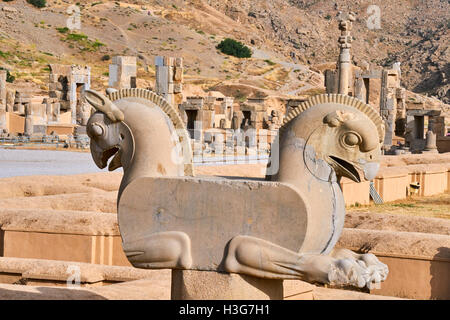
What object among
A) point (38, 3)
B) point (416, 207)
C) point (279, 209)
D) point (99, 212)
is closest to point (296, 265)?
point (279, 209)

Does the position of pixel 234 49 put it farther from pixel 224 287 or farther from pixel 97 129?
pixel 224 287

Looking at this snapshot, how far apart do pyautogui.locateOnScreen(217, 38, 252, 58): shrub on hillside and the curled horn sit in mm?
68861

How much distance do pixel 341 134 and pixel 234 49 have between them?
69999mm

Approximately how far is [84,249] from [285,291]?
3165mm

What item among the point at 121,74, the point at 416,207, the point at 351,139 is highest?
the point at 121,74

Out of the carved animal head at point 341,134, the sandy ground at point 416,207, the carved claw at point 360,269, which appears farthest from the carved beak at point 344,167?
the sandy ground at point 416,207

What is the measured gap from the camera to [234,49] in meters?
74.1

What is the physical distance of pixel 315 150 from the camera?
4965 millimetres

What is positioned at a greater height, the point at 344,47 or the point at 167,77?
the point at 344,47

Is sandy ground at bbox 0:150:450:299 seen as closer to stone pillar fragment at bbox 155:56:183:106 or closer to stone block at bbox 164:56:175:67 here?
stone pillar fragment at bbox 155:56:183:106

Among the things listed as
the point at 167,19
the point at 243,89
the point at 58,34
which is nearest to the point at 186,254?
the point at 243,89

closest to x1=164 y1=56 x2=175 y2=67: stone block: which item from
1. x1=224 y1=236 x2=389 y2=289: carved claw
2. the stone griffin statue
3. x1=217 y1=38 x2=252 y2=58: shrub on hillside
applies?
the stone griffin statue

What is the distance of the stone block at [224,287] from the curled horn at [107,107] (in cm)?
124
